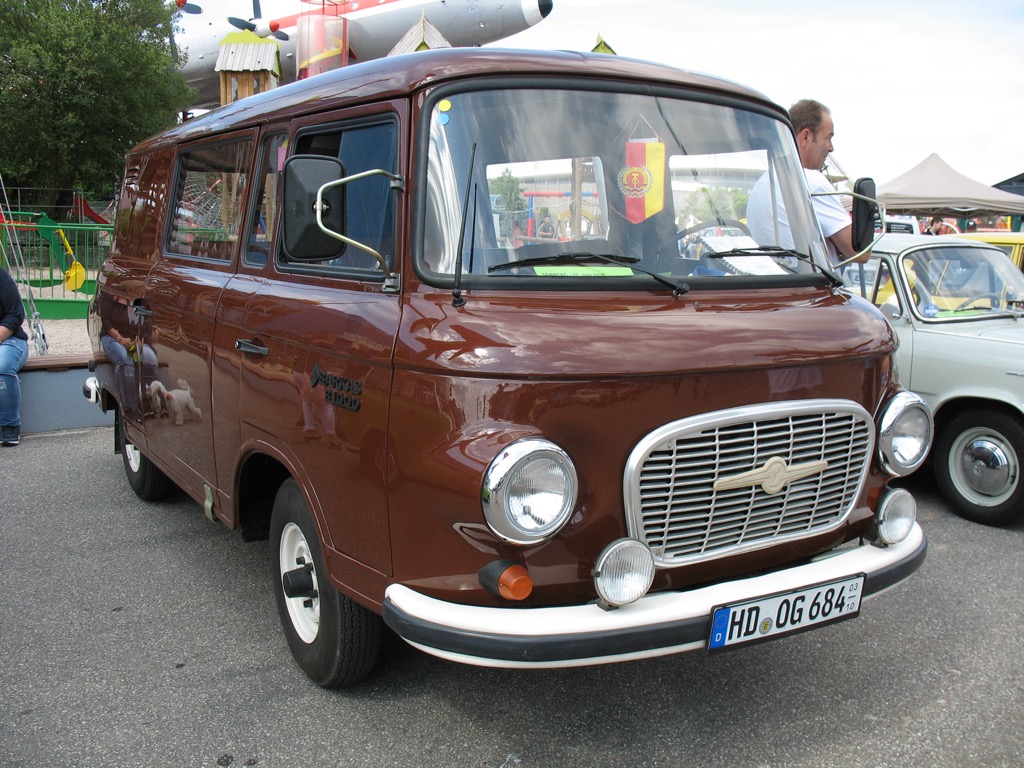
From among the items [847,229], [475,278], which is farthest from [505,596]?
[847,229]

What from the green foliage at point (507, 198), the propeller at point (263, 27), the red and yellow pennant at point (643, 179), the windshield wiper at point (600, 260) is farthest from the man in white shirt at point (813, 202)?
the propeller at point (263, 27)

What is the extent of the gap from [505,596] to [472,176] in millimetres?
1319

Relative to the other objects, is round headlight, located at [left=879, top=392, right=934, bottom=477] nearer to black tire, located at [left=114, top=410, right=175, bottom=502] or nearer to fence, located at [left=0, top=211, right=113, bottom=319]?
black tire, located at [left=114, top=410, right=175, bottom=502]

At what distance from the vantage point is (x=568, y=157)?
297 cm

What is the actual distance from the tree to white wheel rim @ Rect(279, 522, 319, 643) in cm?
2769

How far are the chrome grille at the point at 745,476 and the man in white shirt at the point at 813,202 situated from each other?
32.8 inches

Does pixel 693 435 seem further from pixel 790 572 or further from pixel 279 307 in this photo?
pixel 279 307

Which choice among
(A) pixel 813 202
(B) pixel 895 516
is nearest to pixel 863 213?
(A) pixel 813 202

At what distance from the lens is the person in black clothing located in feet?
23.3

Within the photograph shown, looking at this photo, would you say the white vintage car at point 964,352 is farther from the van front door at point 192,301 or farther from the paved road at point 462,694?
the van front door at point 192,301

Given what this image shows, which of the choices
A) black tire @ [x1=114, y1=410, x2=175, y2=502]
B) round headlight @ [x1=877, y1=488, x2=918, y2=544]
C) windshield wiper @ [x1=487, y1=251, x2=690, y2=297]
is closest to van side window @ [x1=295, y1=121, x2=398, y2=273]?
windshield wiper @ [x1=487, y1=251, x2=690, y2=297]

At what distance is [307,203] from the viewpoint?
2840 millimetres

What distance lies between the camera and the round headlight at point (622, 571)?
2477 mm

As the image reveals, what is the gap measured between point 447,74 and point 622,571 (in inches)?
65.7
